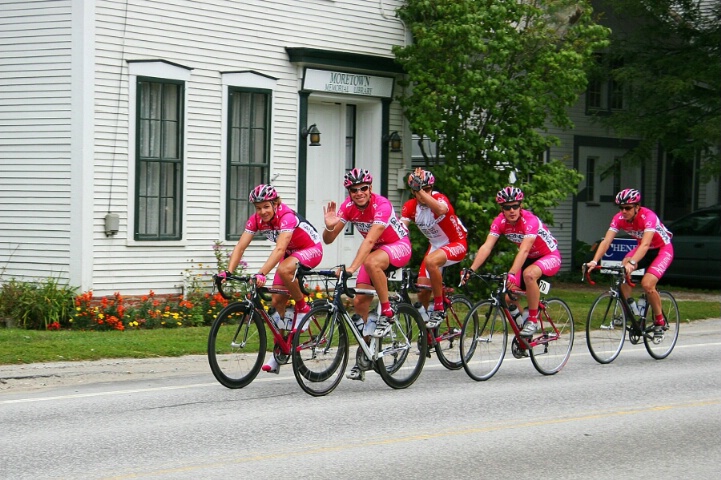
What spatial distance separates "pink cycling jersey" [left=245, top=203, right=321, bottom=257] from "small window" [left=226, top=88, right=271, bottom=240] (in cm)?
629

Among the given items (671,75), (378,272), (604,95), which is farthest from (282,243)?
(604,95)

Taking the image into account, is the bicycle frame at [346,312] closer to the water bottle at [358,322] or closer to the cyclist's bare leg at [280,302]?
the water bottle at [358,322]

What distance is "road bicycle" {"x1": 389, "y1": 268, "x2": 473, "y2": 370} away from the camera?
472 inches

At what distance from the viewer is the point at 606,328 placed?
44.2ft

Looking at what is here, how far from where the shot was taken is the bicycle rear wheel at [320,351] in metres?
10.4

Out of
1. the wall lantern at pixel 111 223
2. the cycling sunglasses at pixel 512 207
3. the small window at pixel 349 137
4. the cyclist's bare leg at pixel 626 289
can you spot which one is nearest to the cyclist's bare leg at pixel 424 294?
the cycling sunglasses at pixel 512 207

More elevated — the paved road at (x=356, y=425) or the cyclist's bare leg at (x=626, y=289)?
the cyclist's bare leg at (x=626, y=289)

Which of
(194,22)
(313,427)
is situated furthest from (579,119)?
(313,427)

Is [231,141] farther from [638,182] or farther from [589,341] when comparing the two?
[638,182]

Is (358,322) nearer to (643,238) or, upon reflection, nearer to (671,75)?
(643,238)

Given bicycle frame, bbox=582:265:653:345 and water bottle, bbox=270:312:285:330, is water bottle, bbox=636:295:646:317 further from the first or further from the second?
water bottle, bbox=270:312:285:330

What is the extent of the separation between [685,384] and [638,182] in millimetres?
17852

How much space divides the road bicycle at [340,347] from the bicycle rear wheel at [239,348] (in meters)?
0.54

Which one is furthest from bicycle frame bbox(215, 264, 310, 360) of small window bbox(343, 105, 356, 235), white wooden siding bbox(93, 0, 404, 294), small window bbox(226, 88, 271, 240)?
small window bbox(343, 105, 356, 235)
